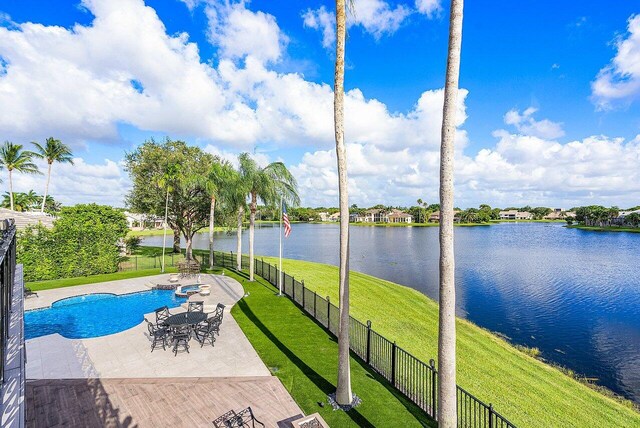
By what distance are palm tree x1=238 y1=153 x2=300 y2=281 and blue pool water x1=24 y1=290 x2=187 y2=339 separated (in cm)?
627

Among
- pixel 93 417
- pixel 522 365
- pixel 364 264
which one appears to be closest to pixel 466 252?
pixel 364 264

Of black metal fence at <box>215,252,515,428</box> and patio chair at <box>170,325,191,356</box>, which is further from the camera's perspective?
patio chair at <box>170,325,191,356</box>

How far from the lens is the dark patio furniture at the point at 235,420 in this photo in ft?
19.0

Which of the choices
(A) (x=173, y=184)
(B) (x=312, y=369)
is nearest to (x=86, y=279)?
(A) (x=173, y=184)

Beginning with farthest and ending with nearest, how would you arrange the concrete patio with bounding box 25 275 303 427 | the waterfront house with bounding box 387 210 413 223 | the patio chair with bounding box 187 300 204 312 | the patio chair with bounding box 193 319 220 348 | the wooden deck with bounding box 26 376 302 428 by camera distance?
1. the waterfront house with bounding box 387 210 413 223
2. the patio chair with bounding box 187 300 204 312
3. the patio chair with bounding box 193 319 220 348
4. the concrete patio with bounding box 25 275 303 427
5. the wooden deck with bounding box 26 376 302 428

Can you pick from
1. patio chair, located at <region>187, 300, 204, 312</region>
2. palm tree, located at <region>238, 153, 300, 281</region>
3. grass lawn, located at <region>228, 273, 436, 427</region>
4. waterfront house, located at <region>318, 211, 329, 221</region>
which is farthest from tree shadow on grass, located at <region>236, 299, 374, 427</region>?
waterfront house, located at <region>318, 211, 329, 221</region>

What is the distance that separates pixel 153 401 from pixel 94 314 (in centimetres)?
990

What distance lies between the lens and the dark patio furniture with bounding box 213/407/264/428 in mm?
5791

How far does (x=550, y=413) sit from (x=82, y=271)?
2637 centimetres

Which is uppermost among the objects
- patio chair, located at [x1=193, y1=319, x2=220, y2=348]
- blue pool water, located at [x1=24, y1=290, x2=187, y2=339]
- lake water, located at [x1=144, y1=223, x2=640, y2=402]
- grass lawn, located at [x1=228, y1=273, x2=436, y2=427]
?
patio chair, located at [x1=193, y1=319, x2=220, y2=348]

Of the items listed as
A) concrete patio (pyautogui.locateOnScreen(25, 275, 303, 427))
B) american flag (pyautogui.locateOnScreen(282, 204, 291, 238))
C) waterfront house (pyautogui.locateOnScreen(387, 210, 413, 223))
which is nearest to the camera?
concrete patio (pyautogui.locateOnScreen(25, 275, 303, 427))

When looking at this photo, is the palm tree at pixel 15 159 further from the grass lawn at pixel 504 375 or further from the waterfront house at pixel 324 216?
the waterfront house at pixel 324 216

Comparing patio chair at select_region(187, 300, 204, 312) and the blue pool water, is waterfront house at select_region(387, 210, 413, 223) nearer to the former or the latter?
the blue pool water

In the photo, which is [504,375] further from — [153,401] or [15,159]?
[15,159]
